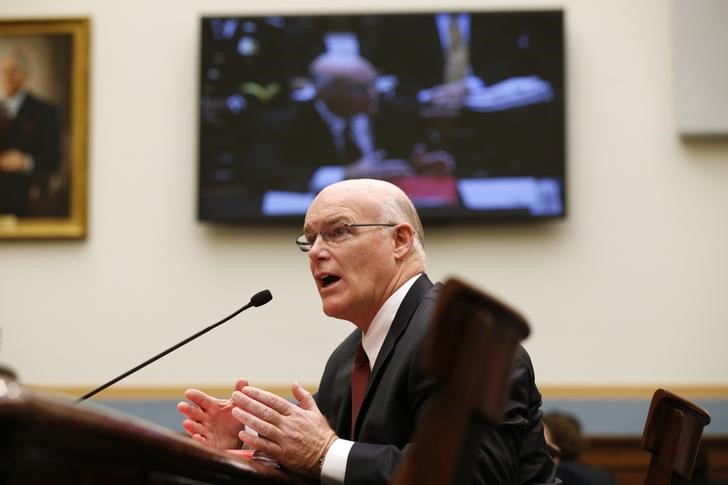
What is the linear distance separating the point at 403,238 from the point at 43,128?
14.5ft

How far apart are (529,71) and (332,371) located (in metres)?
3.88

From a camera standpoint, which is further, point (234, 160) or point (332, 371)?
point (234, 160)

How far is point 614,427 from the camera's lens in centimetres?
659

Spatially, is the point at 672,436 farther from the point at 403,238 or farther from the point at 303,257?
the point at 303,257

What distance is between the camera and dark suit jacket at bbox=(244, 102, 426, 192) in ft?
22.4

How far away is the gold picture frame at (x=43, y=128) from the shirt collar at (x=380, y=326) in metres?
4.25

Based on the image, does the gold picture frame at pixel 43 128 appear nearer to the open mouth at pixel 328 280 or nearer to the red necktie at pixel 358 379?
the open mouth at pixel 328 280

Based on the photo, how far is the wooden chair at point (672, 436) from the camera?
253cm

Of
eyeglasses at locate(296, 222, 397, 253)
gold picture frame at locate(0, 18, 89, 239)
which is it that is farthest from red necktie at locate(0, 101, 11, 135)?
eyeglasses at locate(296, 222, 397, 253)

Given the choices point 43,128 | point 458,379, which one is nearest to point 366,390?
point 458,379

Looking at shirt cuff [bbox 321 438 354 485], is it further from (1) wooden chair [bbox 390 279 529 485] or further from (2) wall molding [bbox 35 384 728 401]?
(2) wall molding [bbox 35 384 728 401]

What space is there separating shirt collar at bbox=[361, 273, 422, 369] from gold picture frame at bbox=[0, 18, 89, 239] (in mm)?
4247

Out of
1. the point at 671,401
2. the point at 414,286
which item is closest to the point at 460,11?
the point at 414,286

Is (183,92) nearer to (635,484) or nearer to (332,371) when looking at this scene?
(635,484)
